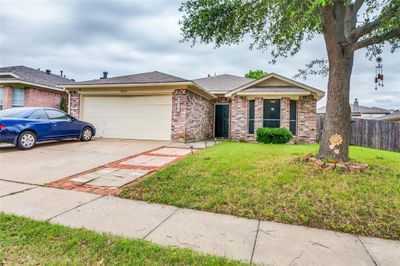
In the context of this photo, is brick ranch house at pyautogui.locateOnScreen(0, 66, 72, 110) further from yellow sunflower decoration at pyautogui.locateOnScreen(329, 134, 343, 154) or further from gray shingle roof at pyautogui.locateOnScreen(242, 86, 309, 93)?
yellow sunflower decoration at pyautogui.locateOnScreen(329, 134, 343, 154)

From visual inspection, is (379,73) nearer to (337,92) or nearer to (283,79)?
(337,92)

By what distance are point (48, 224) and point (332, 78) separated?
643cm

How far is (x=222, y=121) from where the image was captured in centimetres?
1466

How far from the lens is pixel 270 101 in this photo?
41.1 ft

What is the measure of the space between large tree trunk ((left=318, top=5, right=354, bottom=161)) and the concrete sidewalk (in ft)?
10.5

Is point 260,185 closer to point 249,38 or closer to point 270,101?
point 249,38

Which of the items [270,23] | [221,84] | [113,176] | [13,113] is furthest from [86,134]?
[221,84]

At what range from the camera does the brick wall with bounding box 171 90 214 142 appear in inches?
408

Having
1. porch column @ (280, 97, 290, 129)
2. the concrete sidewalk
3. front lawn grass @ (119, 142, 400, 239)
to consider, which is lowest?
the concrete sidewalk

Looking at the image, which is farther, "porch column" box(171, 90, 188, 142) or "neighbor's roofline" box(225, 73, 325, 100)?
"neighbor's roofline" box(225, 73, 325, 100)

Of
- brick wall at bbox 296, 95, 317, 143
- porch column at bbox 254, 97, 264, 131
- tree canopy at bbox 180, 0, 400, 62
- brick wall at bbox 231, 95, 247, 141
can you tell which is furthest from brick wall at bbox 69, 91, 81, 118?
brick wall at bbox 296, 95, 317, 143

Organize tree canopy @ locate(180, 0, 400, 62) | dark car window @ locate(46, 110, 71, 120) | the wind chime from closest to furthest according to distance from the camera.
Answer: tree canopy @ locate(180, 0, 400, 62), the wind chime, dark car window @ locate(46, 110, 71, 120)

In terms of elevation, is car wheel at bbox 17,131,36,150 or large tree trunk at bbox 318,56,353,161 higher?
large tree trunk at bbox 318,56,353,161

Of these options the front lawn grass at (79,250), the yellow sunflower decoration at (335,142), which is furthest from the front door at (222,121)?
the front lawn grass at (79,250)
